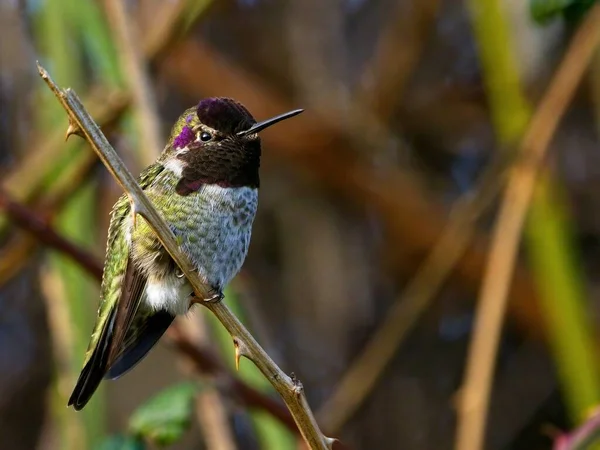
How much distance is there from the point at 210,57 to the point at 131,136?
54.2 inches

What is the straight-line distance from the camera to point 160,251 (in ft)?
6.72

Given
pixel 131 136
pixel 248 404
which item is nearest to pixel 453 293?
pixel 131 136

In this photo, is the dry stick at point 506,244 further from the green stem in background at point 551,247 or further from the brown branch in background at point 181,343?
the brown branch in background at point 181,343

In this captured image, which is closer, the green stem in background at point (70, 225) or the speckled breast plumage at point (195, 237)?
the speckled breast plumage at point (195, 237)

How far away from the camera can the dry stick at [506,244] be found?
91.4 inches

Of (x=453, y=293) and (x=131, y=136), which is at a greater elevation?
(x=131, y=136)

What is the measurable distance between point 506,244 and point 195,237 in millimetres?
954

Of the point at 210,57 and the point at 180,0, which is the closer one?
the point at 180,0

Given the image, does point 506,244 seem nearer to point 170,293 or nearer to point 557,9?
point 557,9

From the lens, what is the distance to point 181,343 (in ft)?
7.59

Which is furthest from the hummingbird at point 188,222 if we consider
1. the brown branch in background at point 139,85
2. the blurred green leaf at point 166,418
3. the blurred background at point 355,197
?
the blurred background at point 355,197

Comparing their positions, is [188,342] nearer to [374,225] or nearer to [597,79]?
[597,79]

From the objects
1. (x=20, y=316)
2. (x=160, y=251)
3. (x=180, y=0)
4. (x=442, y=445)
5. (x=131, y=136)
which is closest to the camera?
(x=160, y=251)

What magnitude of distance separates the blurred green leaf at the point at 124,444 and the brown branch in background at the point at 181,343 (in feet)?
0.79
